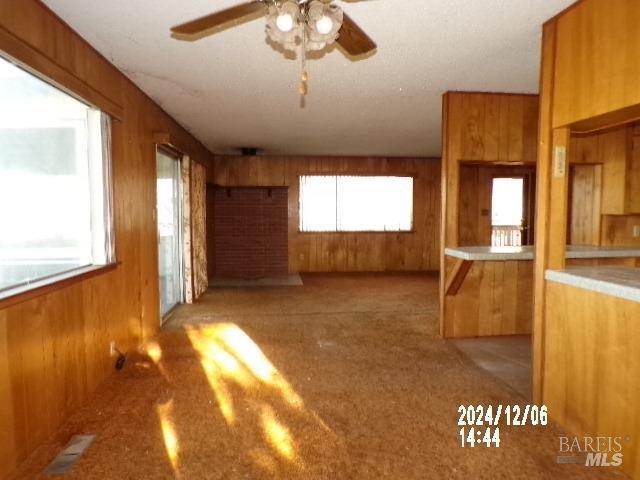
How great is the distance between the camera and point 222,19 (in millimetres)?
1661

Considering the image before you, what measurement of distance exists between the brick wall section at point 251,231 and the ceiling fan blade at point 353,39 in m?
6.06

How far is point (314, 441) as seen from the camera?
2.09m

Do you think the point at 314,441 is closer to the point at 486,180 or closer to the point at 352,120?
the point at 352,120

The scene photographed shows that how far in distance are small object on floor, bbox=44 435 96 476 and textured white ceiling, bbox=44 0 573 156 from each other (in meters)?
2.32

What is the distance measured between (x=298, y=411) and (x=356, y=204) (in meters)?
6.05

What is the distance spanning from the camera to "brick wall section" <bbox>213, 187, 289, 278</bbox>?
26.0 feet

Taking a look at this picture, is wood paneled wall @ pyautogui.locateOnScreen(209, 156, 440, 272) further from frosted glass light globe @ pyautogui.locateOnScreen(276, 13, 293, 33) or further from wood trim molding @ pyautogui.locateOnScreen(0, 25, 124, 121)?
frosted glass light globe @ pyautogui.locateOnScreen(276, 13, 293, 33)

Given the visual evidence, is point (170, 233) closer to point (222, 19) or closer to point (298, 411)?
point (298, 411)

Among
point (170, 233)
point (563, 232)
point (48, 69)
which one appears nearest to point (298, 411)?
point (563, 232)

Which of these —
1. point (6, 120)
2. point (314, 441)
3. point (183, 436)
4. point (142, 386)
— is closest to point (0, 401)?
point (183, 436)

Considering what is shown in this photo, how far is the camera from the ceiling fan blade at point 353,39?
1.75 m

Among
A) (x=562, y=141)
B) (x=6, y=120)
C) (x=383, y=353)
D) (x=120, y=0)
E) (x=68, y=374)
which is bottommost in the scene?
(x=383, y=353)

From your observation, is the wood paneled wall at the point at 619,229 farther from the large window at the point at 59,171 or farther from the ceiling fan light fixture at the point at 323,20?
the large window at the point at 59,171

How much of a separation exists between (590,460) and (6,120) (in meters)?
4.32
